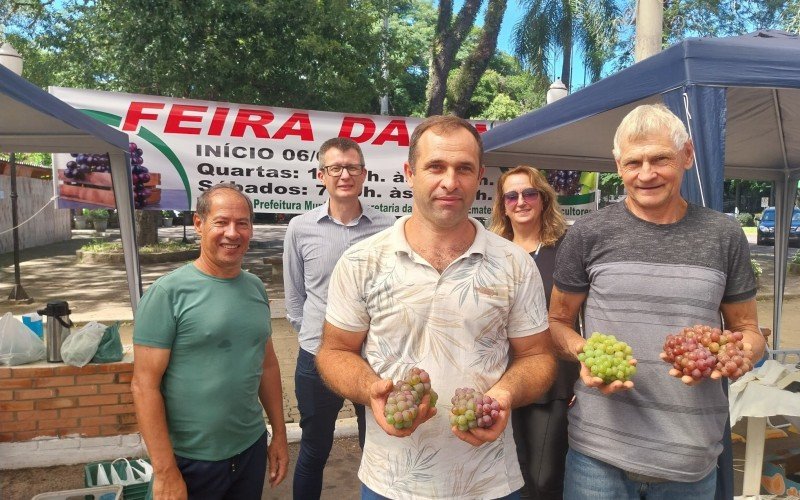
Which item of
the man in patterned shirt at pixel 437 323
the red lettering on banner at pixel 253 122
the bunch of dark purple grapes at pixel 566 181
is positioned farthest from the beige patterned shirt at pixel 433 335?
the bunch of dark purple grapes at pixel 566 181

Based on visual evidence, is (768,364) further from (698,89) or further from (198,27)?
(198,27)

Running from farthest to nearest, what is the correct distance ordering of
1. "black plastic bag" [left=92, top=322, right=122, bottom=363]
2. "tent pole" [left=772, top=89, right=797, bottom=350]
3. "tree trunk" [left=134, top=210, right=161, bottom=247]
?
"tree trunk" [left=134, top=210, right=161, bottom=247] → "tent pole" [left=772, top=89, right=797, bottom=350] → "black plastic bag" [left=92, top=322, right=122, bottom=363]

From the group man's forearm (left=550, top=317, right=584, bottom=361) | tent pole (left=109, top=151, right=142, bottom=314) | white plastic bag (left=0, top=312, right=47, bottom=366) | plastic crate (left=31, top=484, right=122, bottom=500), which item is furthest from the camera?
tent pole (left=109, top=151, right=142, bottom=314)

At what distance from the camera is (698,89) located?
2555mm

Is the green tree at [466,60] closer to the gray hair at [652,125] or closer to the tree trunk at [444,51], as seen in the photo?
the tree trunk at [444,51]

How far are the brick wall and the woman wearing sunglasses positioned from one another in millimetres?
2863

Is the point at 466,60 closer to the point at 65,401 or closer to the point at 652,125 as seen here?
the point at 65,401

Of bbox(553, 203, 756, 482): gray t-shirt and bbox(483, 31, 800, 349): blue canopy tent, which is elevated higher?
bbox(483, 31, 800, 349): blue canopy tent

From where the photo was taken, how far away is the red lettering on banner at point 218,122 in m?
6.89

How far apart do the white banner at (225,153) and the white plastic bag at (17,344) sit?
2900 mm

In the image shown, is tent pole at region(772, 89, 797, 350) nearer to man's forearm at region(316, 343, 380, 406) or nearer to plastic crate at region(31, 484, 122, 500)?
man's forearm at region(316, 343, 380, 406)

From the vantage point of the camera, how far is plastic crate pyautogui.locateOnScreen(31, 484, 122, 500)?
265 centimetres

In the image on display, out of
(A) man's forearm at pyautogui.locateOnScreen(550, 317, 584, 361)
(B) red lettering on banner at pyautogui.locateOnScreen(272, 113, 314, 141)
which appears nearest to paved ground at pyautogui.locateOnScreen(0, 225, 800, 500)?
(A) man's forearm at pyautogui.locateOnScreen(550, 317, 584, 361)

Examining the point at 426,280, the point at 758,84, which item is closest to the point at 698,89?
the point at 758,84
